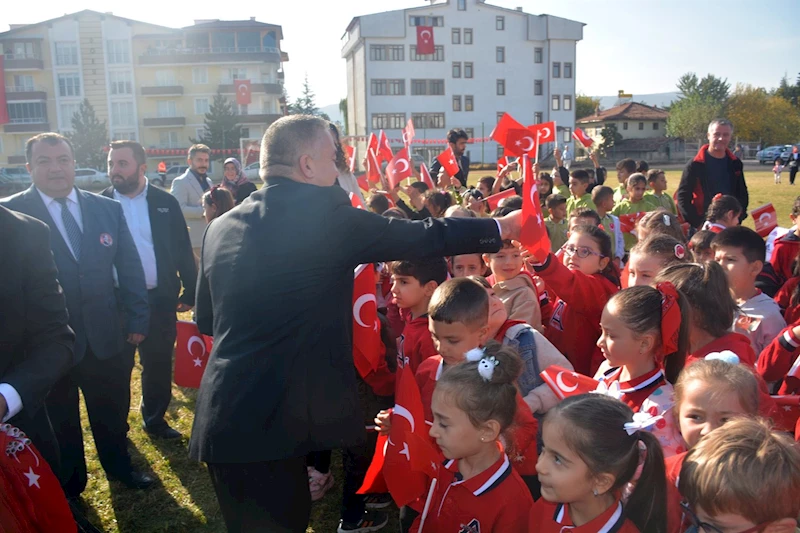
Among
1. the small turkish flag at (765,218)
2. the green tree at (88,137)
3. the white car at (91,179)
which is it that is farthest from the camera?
the green tree at (88,137)

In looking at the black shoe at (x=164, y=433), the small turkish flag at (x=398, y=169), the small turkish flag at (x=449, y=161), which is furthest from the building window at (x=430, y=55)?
the black shoe at (x=164, y=433)

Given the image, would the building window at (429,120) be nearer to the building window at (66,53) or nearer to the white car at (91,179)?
the white car at (91,179)

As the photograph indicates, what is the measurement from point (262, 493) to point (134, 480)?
2.29 meters

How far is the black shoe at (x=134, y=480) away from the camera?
427 centimetres

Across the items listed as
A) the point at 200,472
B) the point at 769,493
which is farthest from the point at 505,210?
the point at 769,493

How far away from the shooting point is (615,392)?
8.98 feet

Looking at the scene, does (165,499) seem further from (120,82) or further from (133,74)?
(120,82)

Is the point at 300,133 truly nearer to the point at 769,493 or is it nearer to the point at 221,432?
the point at 221,432

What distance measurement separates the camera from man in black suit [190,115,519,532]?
2379 millimetres

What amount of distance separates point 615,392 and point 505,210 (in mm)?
2505

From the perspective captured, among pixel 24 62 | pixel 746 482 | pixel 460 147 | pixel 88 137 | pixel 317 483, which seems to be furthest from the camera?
pixel 24 62

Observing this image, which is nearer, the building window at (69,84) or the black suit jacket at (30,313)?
the black suit jacket at (30,313)

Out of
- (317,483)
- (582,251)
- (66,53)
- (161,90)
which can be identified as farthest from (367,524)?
(66,53)

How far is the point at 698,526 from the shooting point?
1924mm
